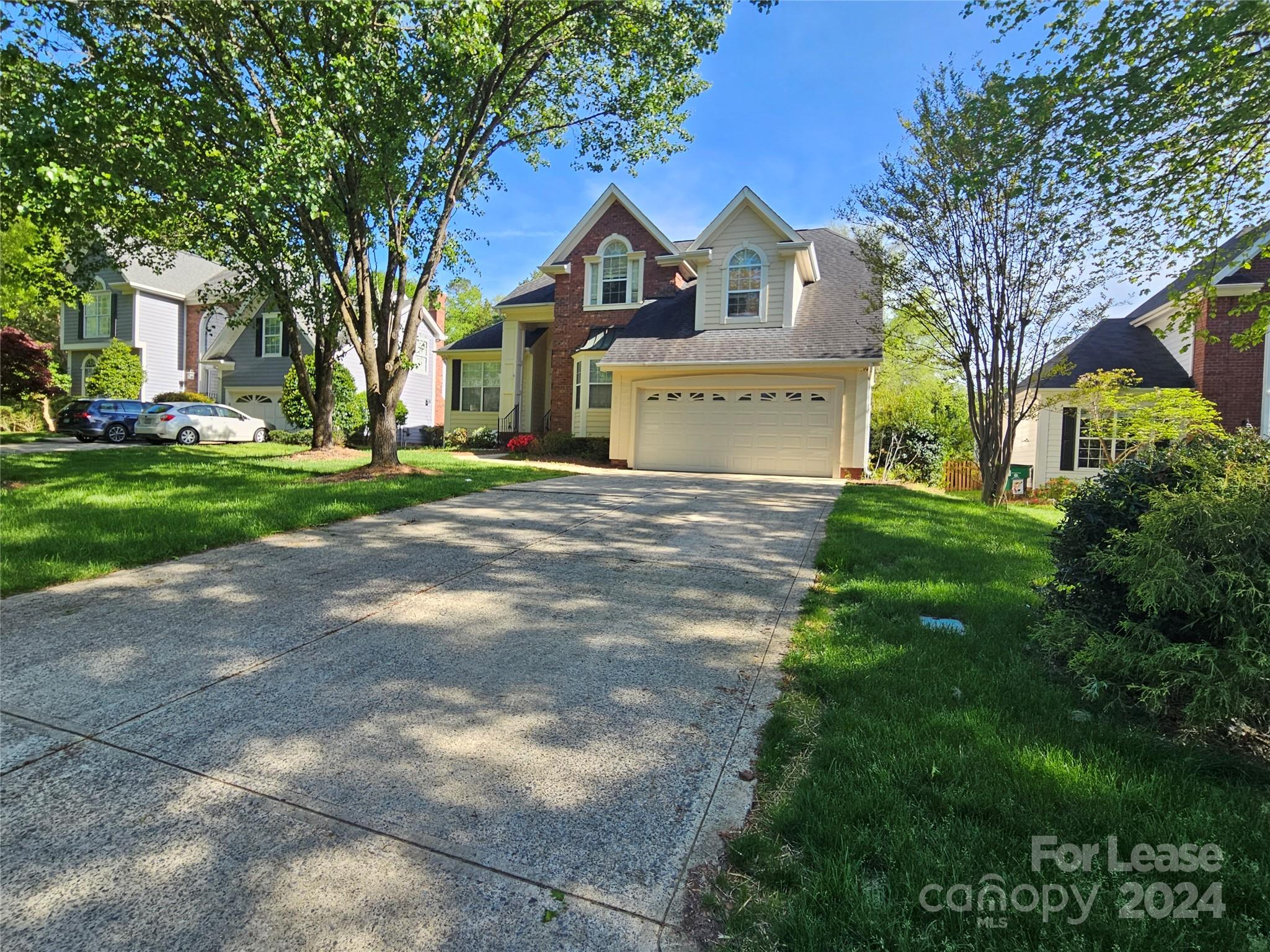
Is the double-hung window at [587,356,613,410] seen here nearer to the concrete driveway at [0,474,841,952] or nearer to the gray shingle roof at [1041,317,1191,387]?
the gray shingle roof at [1041,317,1191,387]

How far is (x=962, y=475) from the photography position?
16.0 metres

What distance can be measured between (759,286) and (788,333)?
156 cm

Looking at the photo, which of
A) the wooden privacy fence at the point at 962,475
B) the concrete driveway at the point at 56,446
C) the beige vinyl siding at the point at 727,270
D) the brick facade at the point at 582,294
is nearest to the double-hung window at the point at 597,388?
the brick facade at the point at 582,294

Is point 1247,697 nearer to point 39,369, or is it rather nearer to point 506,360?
point 506,360

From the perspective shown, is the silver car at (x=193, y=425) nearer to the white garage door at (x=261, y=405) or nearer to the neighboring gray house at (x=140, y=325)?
the white garage door at (x=261, y=405)

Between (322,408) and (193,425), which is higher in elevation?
(322,408)

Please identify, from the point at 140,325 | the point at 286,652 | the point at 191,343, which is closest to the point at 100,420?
Answer: the point at 140,325

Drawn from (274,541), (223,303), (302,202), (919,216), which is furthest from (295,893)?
(223,303)

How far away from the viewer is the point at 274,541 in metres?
6.38

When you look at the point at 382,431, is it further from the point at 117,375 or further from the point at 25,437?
the point at 117,375

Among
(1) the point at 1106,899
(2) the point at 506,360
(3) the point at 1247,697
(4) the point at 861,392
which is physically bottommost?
(1) the point at 1106,899

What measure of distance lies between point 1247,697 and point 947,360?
11.9 metres

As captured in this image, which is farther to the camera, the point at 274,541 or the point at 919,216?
the point at 919,216

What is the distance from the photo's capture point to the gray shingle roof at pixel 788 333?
50.0ft
